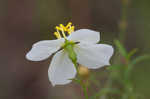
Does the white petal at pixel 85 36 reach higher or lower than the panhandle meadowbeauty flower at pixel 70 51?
higher

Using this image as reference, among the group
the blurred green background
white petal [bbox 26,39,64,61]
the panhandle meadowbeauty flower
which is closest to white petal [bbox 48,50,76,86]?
the panhandle meadowbeauty flower

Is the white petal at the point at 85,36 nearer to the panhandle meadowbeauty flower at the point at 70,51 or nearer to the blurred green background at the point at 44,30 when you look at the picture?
the panhandle meadowbeauty flower at the point at 70,51

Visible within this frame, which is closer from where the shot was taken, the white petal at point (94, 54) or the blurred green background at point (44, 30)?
the white petal at point (94, 54)

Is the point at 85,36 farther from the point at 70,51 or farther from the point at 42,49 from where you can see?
the point at 42,49

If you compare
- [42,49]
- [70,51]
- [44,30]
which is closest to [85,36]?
[70,51]

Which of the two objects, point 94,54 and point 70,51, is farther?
point 94,54

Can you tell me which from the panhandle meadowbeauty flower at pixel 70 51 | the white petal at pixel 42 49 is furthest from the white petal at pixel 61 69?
the white petal at pixel 42 49

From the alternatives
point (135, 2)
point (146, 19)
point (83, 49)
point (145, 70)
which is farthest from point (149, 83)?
point (83, 49)
